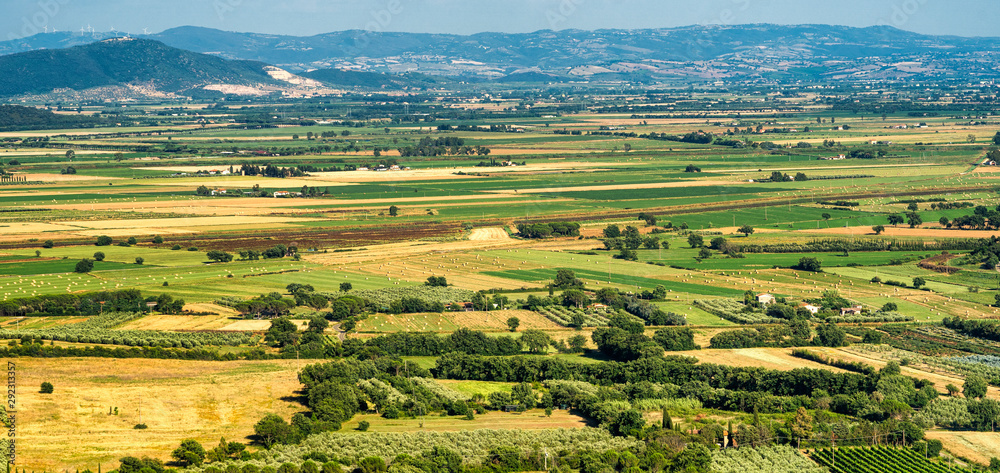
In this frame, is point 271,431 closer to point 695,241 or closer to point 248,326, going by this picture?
point 248,326

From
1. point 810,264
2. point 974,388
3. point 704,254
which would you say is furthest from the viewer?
point 704,254

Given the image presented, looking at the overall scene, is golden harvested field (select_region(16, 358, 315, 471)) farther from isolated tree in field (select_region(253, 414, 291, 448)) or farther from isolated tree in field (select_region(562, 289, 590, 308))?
isolated tree in field (select_region(562, 289, 590, 308))

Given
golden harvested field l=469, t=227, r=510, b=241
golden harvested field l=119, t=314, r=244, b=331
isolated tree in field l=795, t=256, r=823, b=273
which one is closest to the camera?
golden harvested field l=119, t=314, r=244, b=331

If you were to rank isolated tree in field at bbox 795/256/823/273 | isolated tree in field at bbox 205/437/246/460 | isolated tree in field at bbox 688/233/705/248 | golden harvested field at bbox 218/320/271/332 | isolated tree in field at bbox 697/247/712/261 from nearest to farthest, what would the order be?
isolated tree in field at bbox 205/437/246/460 → golden harvested field at bbox 218/320/271/332 → isolated tree in field at bbox 795/256/823/273 → isolated tree in field at bbox 697/247/712/261 → isolated tree in field at bbox 688/233/705/248

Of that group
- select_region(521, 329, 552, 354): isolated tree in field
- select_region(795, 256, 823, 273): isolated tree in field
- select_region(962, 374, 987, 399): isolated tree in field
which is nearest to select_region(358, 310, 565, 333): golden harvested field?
select_region(521, 329, 552, 354): isolated tree in field

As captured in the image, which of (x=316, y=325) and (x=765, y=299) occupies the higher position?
(x=316, y=325)

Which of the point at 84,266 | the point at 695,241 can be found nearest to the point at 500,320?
the point at 695,241

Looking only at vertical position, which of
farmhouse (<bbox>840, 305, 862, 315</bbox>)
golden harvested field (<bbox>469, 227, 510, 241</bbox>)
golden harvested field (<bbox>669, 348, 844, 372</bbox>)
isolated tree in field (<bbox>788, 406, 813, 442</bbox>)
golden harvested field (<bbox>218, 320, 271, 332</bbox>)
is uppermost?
isolated tree in field (<bbox>788, 406, 813, 442</bbox>)
